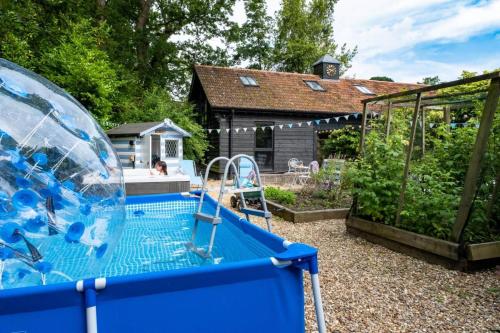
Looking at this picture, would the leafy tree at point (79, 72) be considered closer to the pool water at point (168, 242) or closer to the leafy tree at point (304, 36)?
the pool water at point (168, 242)

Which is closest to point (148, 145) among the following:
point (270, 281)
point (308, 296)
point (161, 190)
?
point (161, 190)

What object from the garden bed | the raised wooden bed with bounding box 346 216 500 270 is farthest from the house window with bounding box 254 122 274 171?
the raised wooden bed with bounding box 346 216 500 270

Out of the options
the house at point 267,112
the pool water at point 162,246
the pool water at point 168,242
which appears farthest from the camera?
the house at point 267,112

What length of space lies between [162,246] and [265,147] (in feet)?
31.8

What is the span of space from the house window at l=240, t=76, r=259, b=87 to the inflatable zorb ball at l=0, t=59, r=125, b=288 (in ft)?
39.9

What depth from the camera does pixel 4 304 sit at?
1286 mm

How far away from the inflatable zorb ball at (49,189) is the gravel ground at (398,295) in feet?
5.58

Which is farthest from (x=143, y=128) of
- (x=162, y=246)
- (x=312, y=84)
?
(x=312, y=84)

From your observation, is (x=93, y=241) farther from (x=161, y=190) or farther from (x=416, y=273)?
(x=161, y=190)

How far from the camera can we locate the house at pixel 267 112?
503 inches

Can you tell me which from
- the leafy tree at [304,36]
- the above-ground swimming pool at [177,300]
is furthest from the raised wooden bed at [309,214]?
the leafy tree at [304,36]

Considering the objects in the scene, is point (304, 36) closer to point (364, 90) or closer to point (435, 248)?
point (364, 90)

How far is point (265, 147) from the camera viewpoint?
13.5m

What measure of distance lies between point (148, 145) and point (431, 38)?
15425 millimetres
